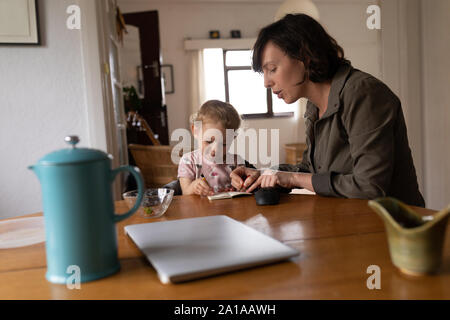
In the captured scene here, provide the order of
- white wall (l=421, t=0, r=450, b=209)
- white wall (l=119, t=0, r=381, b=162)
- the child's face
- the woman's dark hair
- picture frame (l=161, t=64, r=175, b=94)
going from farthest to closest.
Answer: picture frame (l=161, t=64, r=175, b=94) < white wall (l=119, t=0, r=381, b=162) < white wall (l=421, t=0, r=450, b=209) < the child's face < the woman's dark hair

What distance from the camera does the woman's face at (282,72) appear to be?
1.47 meters

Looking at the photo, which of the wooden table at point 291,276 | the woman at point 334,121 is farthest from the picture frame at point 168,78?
the wooden table at point 291,276

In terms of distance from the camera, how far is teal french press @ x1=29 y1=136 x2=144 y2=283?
0.53m

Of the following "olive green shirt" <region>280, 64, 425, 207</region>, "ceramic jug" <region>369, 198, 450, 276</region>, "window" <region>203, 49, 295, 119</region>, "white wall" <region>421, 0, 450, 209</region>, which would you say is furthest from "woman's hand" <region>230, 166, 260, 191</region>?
"window" <region>203, 49, 295, 119</region>

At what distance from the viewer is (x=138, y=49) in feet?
16.8

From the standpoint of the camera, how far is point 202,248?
2.10ft

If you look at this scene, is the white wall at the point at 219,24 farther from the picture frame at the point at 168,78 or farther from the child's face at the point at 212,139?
the child's face at the point at 212,139

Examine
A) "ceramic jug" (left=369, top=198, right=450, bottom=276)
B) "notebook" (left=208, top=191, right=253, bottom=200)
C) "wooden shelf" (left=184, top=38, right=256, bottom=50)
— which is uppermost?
"wooden shelf" (left=184, top=38, right=256, bottom=50)

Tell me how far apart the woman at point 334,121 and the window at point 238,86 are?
522 centimetres

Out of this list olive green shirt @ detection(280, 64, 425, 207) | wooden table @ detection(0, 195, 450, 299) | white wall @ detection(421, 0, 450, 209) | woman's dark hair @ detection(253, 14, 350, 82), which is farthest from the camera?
white wall @ detection(421, 0, 450, 209)

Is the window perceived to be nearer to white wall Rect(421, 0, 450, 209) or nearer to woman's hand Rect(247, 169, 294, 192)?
white wall Rect(421, 0, 450, 209)

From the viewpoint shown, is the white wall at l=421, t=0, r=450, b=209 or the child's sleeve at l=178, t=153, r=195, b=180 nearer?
the child's sleeve at l=178, t=153, r=195, b=180

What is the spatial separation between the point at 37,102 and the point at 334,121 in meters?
1.73

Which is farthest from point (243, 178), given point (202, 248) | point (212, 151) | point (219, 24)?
point (219, 24)
